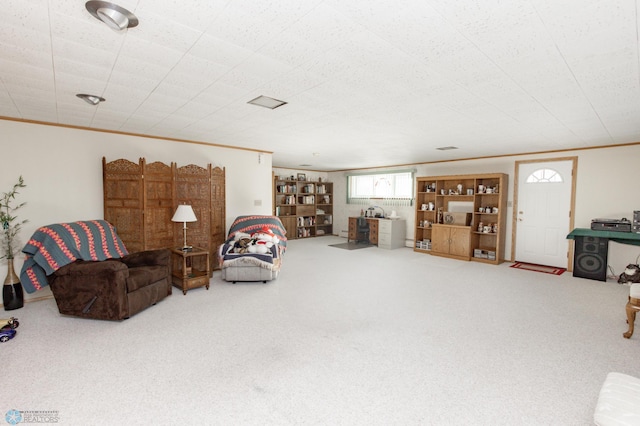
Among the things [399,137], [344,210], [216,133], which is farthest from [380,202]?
[216,133]

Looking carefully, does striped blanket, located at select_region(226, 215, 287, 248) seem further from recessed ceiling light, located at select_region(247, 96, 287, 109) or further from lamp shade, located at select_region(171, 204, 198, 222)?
recessed ceiling light, located at select_region(247, 96, 287, 109)

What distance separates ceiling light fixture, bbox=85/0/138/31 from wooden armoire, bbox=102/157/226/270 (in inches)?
122

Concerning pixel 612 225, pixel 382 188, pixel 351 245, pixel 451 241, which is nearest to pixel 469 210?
pixel 451 241

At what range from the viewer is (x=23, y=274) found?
340 centimetres

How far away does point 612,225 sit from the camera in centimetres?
480

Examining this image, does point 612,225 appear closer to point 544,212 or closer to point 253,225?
point 544,212

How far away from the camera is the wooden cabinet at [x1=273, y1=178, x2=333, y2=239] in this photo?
30.1ft

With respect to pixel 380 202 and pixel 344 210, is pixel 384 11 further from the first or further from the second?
pixel 344 210

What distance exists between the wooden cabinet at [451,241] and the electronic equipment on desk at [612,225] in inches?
78.7

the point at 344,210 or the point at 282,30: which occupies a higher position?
the point at 282,30

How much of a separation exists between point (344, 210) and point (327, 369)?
7819mm

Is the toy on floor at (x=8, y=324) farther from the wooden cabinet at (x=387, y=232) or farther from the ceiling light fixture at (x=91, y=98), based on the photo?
the wooden cabinet at (x=387, y=232)

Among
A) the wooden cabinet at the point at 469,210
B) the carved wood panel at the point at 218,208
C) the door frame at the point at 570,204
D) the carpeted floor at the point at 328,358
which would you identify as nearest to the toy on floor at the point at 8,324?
the carpeted floor at the point at 328,358

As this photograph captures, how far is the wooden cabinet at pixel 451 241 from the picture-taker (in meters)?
6.49
